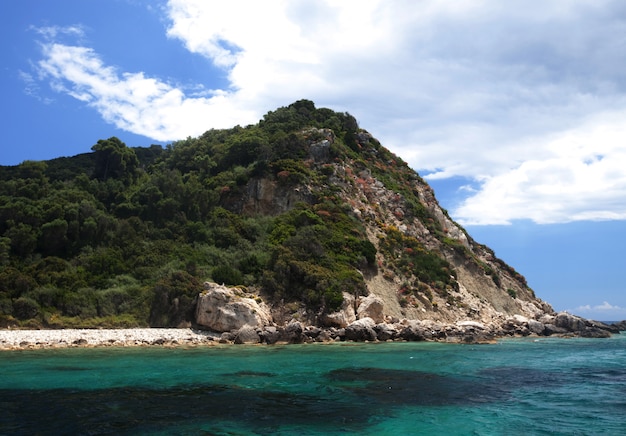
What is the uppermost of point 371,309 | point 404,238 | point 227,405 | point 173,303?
point 404,238

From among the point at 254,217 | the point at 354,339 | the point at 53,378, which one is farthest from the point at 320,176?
the point at 53,378

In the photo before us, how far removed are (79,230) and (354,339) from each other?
88.0ft

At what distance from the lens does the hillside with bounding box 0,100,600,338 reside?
116 feet

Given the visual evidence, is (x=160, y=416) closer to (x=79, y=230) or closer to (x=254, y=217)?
(x=79, y=230)

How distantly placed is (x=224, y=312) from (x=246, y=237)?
15.5m

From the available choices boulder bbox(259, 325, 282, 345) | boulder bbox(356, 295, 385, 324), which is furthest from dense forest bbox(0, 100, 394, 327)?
boulder bbox(259, 325, 282, 345)

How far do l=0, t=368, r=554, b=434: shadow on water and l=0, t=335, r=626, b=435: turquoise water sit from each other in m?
0.03

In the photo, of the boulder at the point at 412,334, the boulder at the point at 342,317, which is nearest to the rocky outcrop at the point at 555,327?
the boulder at the point at 412,334

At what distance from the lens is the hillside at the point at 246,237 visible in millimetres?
35500

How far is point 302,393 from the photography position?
51.2 feet

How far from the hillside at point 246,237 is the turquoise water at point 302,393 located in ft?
34.6

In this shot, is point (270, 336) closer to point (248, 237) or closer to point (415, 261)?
point (248, 237)

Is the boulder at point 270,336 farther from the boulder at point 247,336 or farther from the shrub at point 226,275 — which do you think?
the shrub at point 226,275

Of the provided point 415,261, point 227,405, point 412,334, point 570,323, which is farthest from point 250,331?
point 570,323
